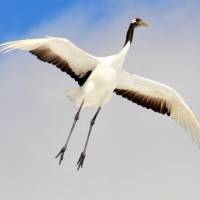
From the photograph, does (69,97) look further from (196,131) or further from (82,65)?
(196,131)

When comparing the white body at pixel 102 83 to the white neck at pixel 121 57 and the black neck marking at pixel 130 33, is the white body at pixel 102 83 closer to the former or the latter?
the white neck at pixel 121 57

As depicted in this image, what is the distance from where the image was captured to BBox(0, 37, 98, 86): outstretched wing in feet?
140

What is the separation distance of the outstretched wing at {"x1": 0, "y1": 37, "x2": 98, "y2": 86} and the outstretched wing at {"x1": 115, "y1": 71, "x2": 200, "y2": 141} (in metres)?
1.20

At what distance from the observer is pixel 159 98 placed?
46.7m

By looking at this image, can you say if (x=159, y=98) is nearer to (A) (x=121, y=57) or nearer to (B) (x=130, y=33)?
(B) (x=130, y=33)

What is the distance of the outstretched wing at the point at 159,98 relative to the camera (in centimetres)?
4597

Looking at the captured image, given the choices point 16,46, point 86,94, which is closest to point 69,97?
point 86,94

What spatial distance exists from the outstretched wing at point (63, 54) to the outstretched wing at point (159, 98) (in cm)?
120

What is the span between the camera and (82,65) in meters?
45.0

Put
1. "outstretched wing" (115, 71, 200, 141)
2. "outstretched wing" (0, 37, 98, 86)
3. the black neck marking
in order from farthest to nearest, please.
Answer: "outstretched wing" (115, 71, 200, 141), the black neck marking, "outstretched wing" (0, 37, 98, 86)

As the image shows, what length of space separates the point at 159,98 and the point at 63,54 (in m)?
4.03

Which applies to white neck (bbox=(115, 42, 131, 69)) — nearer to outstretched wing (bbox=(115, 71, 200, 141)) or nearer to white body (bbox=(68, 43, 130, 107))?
white body (bbox=(68, 43, 130, 107))

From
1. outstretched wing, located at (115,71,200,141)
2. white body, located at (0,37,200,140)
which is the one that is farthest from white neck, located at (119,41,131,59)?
outstretched wing, located at (115,71,200,141)

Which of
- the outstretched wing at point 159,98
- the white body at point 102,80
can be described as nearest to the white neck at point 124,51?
the white body at point 102,80
